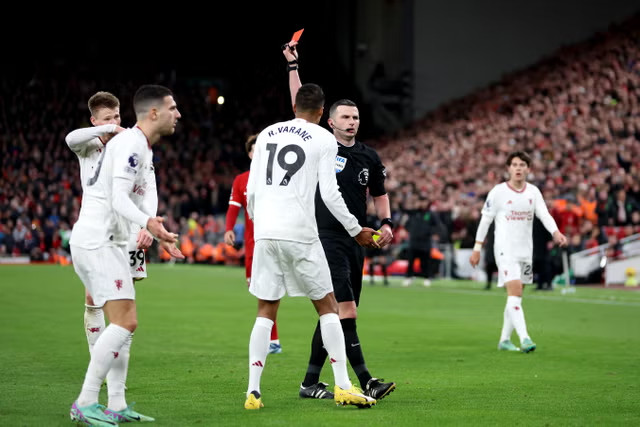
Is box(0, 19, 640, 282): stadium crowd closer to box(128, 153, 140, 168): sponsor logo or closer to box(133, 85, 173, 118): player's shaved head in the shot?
box(133, 85, 173, 118): player's shaved head

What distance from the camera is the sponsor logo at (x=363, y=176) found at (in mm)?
8852

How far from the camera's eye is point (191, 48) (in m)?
57.4

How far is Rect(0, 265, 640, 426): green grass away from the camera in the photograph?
7.75 m

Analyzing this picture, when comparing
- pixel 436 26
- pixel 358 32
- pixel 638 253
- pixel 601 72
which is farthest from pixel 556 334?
pixel 358 32

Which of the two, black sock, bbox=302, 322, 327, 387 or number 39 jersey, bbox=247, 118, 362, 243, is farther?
black sock, bbox=302, 322, 327, 387

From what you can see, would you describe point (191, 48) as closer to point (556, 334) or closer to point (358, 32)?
point (358, 32)

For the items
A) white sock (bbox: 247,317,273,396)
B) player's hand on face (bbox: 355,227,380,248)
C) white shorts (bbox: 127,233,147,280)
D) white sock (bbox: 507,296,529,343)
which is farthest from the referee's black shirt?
white sock (bbox: 507,296,529,343)

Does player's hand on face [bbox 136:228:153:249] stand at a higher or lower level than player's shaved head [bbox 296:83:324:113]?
lower

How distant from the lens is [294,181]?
25.4 ft

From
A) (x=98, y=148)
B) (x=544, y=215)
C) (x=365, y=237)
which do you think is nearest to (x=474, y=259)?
(x=544, y=215)

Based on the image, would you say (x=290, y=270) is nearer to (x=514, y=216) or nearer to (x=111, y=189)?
(x=111, y=189)

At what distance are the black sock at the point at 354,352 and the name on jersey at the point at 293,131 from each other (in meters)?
1.72

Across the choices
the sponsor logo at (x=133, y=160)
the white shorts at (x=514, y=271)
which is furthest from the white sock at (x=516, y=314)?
the sponsor logo at (x=133, y=160)

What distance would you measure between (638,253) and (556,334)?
12.1 metres
